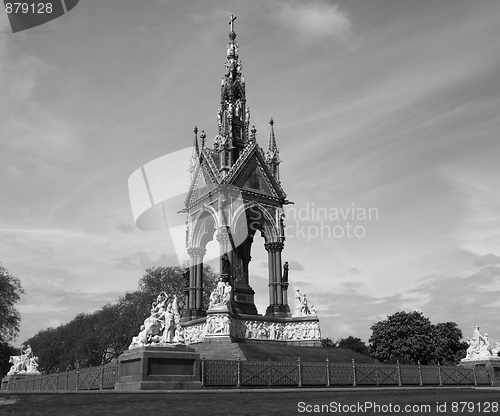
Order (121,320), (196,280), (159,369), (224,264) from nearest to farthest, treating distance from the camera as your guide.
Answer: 1. (159,369)
2. (224,264)
3. (196,280)
4. (121,320)

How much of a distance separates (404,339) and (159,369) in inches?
1891

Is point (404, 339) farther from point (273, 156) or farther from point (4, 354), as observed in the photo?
point (4, 354)

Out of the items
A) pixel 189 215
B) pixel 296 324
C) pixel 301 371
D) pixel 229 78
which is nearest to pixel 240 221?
pixel 189 215

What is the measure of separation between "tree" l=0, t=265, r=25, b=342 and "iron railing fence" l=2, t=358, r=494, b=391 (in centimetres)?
2173

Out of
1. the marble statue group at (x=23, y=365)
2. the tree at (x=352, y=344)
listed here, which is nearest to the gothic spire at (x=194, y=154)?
the marble statue group at (x=23, y=365)

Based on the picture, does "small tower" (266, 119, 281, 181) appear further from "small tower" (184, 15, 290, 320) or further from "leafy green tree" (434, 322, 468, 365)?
"leafy green tree" (434, 322, 468, 365)

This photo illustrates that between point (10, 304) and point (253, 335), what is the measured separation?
1055 inches

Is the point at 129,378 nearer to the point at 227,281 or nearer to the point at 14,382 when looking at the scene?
the point at 227,281

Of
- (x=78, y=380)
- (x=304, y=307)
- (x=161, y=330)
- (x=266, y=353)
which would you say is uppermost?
(x=304, y=307)

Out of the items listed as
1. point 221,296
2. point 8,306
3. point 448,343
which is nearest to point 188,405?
point 221,296

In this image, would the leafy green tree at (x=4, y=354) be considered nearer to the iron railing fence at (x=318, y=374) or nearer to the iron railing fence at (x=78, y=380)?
the iron railing fence at (x=78, y=380)

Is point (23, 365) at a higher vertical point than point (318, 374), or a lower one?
higher

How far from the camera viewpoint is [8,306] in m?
45.1

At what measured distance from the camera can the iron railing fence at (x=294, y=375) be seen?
18.0 m
